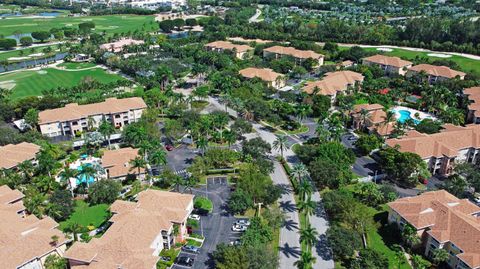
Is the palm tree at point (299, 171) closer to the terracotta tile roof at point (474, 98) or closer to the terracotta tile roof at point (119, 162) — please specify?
the terracotta tile roof at point (119, 162)

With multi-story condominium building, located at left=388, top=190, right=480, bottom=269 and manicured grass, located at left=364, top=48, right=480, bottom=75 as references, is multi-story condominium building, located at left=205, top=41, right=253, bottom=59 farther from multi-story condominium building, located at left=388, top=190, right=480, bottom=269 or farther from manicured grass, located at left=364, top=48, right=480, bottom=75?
multi-story condominium building, located at left=388, top=190, right=480, bottom=269

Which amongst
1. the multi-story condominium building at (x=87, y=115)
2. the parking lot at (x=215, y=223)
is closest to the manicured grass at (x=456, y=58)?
the multi-story condominium building at (x=87, y=115)

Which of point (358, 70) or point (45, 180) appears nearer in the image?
point (45, 180)

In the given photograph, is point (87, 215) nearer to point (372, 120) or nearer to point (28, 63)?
point (372, 120)

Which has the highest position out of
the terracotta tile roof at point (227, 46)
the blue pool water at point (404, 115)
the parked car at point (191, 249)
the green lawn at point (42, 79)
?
the terracotta tile roof at point (227, 46)

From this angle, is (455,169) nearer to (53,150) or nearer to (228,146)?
(228,146)

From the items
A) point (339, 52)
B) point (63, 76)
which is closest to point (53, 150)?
point (63, 76)
